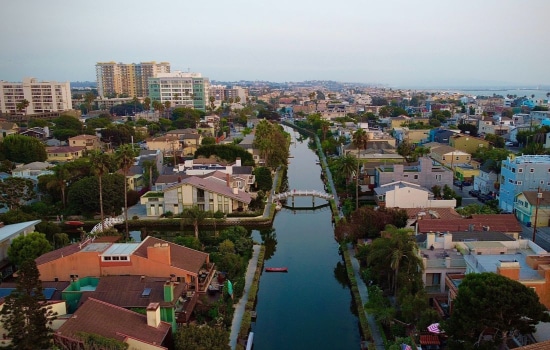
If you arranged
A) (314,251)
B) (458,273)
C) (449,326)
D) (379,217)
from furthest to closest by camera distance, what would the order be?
1. (314,251)
2. (379,217)
3. (458,273)
4. (449,326)

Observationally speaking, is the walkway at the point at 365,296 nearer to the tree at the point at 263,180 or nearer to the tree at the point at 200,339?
the tree at the point at 200,339

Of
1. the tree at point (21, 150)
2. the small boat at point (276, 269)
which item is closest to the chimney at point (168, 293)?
the small boat at point (276, 269)

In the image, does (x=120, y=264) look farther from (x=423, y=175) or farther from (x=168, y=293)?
(x=423, y=175)

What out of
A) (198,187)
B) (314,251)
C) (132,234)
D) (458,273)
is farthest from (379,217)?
(132,234)

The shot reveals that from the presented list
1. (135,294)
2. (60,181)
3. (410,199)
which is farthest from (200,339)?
(60,181)

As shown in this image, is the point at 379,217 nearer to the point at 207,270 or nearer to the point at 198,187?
the point at 207,270

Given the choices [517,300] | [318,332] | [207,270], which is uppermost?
[517,300]

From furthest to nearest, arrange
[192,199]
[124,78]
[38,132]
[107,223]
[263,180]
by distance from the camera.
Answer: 1. [124,78]
2. [38,132]
3. [263,180]
4. [192,199]
5. [107,223]
